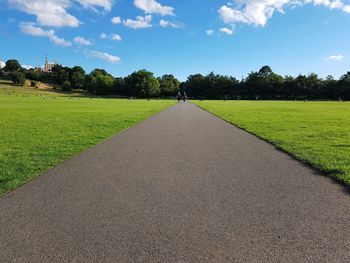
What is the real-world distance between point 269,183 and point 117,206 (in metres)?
3.00

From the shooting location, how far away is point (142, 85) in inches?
5615

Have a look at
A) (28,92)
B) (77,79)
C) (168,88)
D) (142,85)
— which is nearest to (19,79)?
(77,79)

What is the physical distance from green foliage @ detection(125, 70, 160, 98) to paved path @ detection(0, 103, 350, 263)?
136 metres


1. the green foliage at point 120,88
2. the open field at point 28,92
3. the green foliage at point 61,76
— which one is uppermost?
the green foliage at point 61,76

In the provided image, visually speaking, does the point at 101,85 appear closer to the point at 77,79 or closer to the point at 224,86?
the point at 77,79

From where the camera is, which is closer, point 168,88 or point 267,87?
point 267,87

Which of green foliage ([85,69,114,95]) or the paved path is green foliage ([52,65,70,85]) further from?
the paved path

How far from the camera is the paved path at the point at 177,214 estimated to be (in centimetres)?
383

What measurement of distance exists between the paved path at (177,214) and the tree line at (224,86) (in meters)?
127

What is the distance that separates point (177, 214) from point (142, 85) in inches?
5492

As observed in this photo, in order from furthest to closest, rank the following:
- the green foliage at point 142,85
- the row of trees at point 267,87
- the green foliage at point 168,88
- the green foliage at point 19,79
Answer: the green foliage at point 19,79, the green foliage at point 168,88, the green foliage at point 142,85, the row of trees at point 267,87

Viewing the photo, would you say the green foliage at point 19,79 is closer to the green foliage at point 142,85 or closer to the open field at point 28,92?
the open field at point 28,92

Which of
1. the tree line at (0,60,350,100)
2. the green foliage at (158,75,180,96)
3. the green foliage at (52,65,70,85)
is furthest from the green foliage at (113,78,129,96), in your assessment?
the green foliage at (52,65,70,85)

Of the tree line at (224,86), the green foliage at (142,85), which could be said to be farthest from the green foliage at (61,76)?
the green foliage at (142,85)
